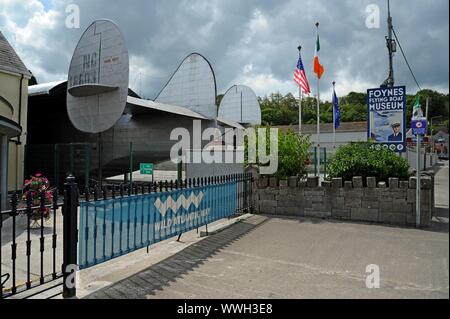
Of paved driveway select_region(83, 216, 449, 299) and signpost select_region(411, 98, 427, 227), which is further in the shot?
signpost select_region(411, 98, 427, 227)

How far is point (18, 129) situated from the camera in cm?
1019

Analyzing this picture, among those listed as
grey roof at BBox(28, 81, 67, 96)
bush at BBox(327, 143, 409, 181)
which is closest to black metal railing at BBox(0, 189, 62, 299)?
bush at BBox(327, 143, 409, 181)

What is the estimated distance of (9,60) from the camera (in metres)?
16.3

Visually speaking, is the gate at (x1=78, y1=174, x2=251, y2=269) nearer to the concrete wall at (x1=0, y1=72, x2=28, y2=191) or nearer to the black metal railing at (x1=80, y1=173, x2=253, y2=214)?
the black metal railing at (x1=80, y1=173, x2=253, y2=214)

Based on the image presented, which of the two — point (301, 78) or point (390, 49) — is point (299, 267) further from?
point (390, 49)

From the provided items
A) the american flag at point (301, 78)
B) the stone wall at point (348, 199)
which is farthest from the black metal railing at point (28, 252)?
the american flag at point (301, 78)

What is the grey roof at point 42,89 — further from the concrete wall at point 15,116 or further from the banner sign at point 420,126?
the banner sign at point 420,126

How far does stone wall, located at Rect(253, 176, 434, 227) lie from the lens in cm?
794

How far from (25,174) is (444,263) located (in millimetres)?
18462

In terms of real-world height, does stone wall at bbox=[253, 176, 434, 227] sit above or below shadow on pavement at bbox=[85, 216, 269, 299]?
above

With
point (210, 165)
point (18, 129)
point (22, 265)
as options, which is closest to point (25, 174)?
point (18, 129)

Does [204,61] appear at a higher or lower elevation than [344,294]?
higher

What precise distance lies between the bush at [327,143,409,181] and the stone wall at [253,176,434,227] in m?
0.38
